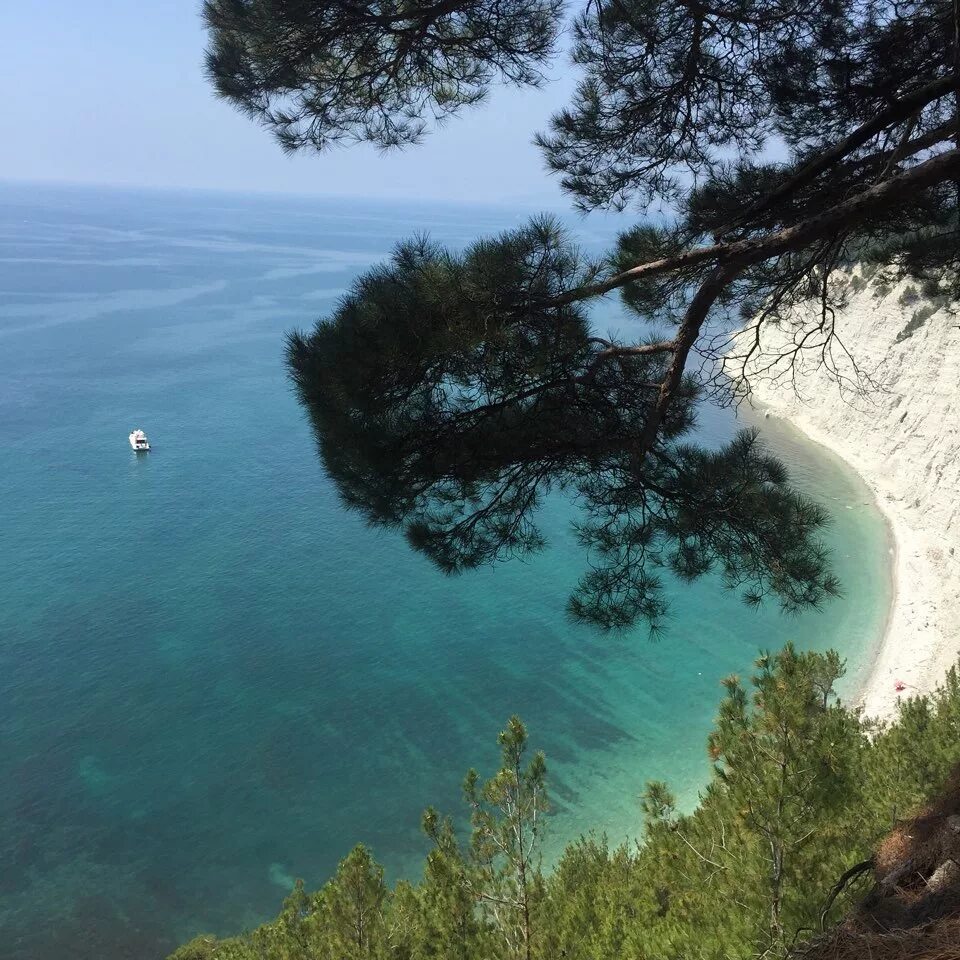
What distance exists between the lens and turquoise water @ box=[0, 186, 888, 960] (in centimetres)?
954

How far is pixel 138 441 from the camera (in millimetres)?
22281

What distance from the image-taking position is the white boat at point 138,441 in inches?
873

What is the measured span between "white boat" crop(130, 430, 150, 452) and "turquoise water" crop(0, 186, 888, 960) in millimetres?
387

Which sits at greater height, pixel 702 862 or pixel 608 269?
pixel 608 269

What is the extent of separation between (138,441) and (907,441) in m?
20.0

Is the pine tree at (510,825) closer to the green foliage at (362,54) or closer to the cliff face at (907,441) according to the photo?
the green foliage at (362,54)

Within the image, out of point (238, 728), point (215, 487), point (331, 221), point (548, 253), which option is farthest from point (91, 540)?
point (331, 221)

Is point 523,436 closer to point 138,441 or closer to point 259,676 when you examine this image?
point 259,676

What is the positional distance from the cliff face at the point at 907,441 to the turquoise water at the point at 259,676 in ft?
1.91

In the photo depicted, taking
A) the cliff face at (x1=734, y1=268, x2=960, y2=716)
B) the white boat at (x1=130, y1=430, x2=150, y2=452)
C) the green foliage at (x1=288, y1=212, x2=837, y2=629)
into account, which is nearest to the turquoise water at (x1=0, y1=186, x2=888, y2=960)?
the white boat at (x1=130, y1=430, x2=150, y2=452)

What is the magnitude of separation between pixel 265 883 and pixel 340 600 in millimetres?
6447

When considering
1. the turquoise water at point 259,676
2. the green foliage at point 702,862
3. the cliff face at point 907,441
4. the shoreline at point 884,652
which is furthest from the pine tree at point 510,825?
the cliff face at point 907,441

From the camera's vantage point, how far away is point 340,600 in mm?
15180

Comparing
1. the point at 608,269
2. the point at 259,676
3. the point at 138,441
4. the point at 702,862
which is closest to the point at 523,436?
the point at 608,269
